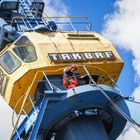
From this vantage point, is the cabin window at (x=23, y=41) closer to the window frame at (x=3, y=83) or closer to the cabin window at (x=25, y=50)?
the cabin window at (x=25, y=50)

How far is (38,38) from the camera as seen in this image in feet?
59.4

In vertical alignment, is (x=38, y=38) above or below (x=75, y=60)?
above

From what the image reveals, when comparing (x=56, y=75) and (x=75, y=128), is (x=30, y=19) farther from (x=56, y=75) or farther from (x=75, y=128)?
(x=75, y=128)

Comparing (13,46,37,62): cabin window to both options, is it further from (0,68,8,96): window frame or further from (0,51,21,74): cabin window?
(0,68,8,96): window frame

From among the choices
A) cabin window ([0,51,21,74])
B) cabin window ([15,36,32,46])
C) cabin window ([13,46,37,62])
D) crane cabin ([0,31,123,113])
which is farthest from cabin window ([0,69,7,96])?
cabin window ([15,36,32,46])

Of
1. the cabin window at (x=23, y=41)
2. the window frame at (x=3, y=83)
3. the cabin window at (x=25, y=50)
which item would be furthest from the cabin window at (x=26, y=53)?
the window frame at (x=3, y=83)

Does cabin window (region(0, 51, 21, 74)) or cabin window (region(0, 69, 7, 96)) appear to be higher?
cabin window (region(0, 51, 21, 74))

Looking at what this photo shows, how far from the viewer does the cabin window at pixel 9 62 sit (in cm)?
1752

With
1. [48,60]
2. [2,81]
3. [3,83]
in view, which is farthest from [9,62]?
[48,60]

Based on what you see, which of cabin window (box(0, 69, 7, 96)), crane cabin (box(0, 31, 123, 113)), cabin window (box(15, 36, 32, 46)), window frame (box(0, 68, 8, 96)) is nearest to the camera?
crane cabin (box(0, 31, 123, 113))

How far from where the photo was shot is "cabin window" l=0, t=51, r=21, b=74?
17516mm

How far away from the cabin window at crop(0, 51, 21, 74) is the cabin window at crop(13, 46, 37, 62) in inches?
8.5

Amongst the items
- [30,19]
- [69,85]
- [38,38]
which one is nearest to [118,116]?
[69,85]

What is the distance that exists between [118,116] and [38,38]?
13.9ft
